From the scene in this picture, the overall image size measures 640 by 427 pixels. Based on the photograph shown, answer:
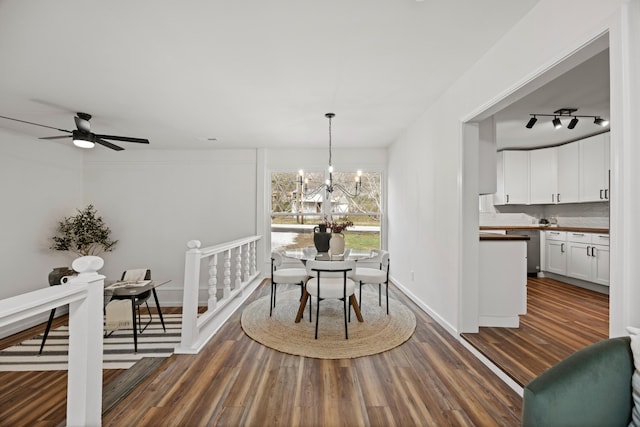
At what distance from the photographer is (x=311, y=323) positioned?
330 centimetres

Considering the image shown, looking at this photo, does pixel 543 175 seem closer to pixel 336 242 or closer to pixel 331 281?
pixel 336 242

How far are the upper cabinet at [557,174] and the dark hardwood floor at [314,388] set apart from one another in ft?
9.80

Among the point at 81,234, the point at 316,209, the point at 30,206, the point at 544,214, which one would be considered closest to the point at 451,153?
the point at 316,209

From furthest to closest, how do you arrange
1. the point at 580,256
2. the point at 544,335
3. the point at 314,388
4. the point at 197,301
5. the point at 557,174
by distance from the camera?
the point at 557,174 → the point at 580,256 → the point at 544,335 → the point at 197,301 → the point at 314,388

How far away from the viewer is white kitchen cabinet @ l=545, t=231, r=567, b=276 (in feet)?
16.4

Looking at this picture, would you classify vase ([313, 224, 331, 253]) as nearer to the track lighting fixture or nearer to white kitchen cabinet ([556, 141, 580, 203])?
the track lighting fixture

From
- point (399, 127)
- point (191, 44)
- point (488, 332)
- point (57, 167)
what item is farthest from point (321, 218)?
point (57, 167)

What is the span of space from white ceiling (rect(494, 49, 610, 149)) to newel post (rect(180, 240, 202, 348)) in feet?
12.6

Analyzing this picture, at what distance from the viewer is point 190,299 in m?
2.69

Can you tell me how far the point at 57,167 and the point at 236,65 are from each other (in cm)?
460

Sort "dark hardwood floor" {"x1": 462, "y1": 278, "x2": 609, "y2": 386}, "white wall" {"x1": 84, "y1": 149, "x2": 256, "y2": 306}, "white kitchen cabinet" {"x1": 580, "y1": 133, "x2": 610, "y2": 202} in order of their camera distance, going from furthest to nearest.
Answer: "white wall" {"x1": 84, "y1": 149, "x2": 256, "y2": 306}, "white kitchen cabinet" {"x1": 580, "y1": 133, "x2": 610, "y2": 202}, "dark hardwood floor" {"x1": 462, "y1": 278, "x2": 609, "y2": 386}

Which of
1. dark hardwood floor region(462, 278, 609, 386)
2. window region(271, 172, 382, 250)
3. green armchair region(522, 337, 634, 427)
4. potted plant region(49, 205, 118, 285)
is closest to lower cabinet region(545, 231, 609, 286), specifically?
dark hardwood floor region(462, 278, 609, 386)

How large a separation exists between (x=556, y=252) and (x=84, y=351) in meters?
6.55

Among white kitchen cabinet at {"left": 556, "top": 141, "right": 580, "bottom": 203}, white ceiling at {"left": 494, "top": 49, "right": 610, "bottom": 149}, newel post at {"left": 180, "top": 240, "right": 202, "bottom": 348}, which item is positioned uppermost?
white ceiling at {"left": 494, "top": 49, "right": 610, "bottom": 149}
